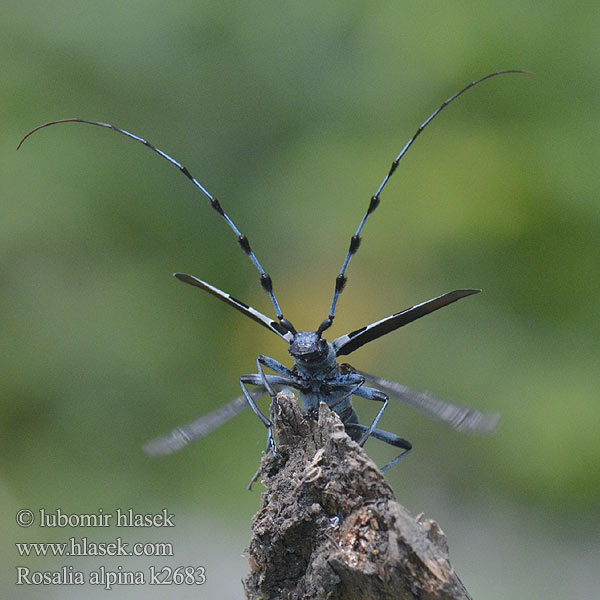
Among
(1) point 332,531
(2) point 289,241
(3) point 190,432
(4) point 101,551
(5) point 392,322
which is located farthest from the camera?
(2) point 289,241

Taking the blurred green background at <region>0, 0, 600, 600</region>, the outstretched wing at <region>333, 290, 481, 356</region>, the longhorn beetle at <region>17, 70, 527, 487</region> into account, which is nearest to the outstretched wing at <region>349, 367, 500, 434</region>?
the longhorn beetle at <region>17, 70, 527, 487</region>

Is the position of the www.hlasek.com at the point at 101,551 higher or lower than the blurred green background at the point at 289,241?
lower

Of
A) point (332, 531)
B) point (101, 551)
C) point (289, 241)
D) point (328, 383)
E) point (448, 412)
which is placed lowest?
point (332, 531)

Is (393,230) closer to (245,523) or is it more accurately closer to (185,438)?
(245,523)

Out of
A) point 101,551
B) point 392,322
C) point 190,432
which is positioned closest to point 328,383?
point 392,322

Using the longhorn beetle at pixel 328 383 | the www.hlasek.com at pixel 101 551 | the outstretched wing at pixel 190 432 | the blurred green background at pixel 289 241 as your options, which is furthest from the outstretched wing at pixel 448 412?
the blurred green background at pixel 289 241

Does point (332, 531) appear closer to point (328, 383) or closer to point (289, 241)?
point (328, 383)

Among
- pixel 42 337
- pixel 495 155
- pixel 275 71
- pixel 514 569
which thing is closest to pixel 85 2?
pixel 275 71

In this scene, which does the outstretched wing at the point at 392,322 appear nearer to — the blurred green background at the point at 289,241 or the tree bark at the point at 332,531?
the tree bark at the point at 332,531
